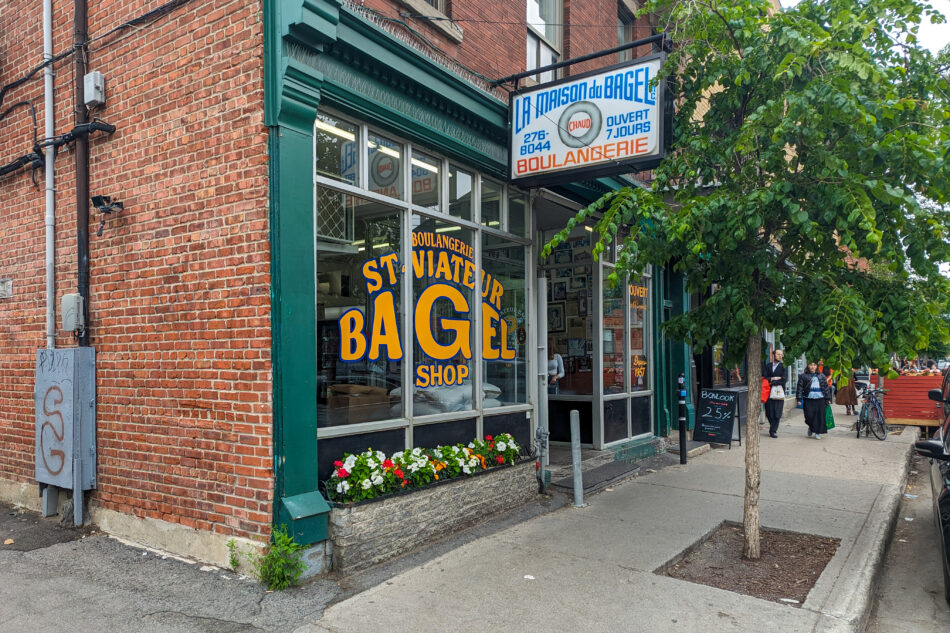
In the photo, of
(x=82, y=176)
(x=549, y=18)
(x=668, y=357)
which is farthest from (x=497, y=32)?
(x=668, y=357)

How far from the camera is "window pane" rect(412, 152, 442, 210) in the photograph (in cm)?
664

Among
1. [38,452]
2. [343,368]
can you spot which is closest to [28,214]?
[38,452]

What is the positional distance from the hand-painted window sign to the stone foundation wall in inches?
43.1

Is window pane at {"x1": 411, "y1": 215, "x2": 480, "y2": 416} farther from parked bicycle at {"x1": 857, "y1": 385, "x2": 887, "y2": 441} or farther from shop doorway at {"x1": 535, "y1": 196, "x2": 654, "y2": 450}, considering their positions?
parked bicycle at {"x1": 857, "y1": 385, "x2": 887, "y2": 441}

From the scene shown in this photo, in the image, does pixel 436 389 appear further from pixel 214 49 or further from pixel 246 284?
pixel 214 49

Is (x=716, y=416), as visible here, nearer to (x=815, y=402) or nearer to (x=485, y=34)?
(x=815, y=402)

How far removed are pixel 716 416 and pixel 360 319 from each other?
7618mm

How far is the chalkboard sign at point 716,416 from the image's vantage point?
11273mm

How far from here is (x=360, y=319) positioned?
5.97m

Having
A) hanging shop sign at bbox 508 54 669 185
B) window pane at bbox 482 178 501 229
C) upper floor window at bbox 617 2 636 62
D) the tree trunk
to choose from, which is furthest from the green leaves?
upper floor window at bbox 617 2 636 62

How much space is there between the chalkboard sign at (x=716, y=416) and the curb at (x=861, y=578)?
351 cm

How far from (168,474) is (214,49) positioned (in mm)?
3562

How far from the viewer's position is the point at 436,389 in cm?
679

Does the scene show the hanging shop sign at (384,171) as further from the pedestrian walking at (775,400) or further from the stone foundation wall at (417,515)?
the pedestrian walking at (775,400)
